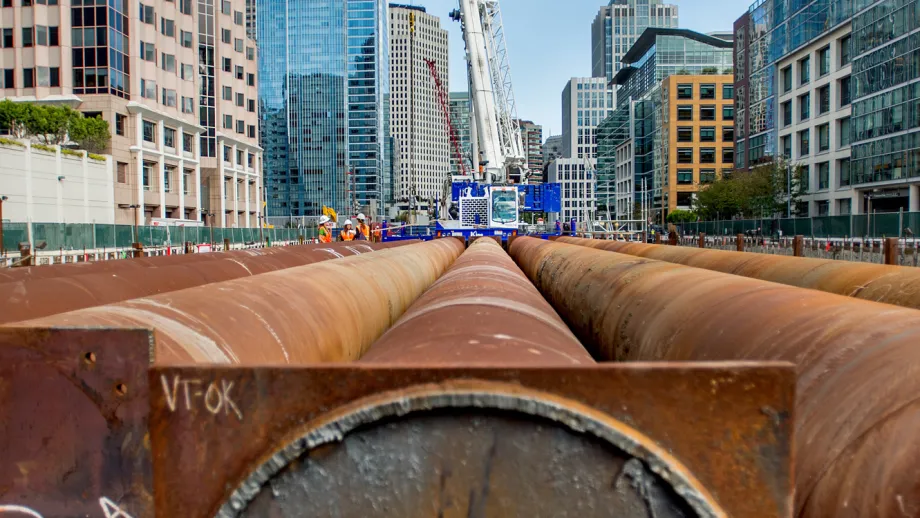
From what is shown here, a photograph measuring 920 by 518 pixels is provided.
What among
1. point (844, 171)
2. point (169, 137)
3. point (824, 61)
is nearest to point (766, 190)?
point (844, 171)

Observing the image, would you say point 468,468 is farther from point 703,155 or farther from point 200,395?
point 703,155

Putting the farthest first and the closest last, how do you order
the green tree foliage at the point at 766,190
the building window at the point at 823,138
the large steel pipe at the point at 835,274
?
1. the green tree foliage at the point at 766,190
2. the building window at the point at 823,138
3. the large steel pipe at the point at 835,274

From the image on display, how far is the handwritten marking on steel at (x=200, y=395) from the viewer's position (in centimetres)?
156

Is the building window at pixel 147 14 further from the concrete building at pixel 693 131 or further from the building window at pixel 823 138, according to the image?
the concrete building at pixel 693 131

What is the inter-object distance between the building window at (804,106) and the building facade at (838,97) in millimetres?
175

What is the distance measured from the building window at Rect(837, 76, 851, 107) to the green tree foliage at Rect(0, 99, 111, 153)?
178ft

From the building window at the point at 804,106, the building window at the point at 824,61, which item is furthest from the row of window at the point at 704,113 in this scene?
the building window at the point at 824,61

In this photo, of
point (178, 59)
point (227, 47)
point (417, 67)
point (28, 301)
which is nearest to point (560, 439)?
point (28, 301)

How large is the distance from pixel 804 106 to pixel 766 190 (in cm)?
807

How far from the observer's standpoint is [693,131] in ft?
331

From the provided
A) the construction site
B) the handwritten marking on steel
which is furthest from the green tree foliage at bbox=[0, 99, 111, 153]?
the handwritten marking on steel

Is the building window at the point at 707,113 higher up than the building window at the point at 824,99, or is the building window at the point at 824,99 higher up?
the building window at the point at 707,113

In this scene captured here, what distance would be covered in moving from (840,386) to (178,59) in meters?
59.9

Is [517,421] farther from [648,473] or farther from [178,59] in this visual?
[178,59]
